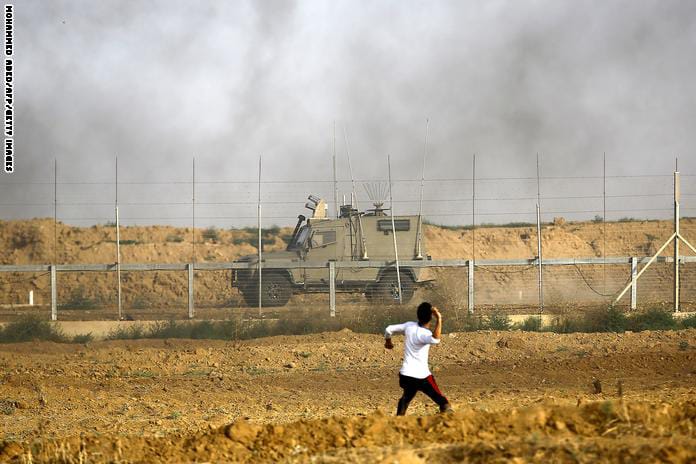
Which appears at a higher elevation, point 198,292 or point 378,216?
point 378,216

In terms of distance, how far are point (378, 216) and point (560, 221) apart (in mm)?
24709

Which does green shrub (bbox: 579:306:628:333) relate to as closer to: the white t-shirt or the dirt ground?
the dirt ground

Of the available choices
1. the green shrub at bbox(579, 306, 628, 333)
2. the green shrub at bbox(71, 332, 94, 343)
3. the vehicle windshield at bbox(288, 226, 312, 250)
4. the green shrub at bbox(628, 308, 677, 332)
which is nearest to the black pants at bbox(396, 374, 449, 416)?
the green shrub at bbox(579, 306, 628, 333)

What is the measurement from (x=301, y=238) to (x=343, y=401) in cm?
1292

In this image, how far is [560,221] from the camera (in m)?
46.3

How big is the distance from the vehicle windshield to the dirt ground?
6.26 m

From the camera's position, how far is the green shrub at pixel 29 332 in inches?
776

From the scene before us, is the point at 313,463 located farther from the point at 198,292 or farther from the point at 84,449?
the point at 198,292

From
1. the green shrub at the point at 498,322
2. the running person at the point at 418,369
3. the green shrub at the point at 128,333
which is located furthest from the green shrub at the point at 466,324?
the running person at the point at 418,369

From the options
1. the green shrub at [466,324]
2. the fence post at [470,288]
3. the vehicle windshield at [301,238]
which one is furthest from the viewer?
the vehicle windshield at [301,238]

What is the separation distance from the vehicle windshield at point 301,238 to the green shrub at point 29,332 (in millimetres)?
7206

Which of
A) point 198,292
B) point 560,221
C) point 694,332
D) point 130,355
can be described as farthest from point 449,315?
point 560,221

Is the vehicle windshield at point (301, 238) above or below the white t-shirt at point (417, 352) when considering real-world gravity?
above

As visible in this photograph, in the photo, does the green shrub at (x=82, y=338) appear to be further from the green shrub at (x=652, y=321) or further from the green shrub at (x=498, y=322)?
the green shrub at (x=652, y=321)
